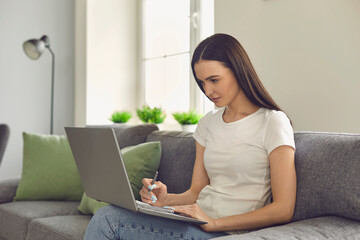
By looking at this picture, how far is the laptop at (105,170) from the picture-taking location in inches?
49.7

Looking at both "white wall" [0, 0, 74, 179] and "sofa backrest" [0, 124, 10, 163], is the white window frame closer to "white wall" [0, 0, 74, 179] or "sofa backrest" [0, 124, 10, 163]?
"sofa backrest" [0, 124, 10, 163]

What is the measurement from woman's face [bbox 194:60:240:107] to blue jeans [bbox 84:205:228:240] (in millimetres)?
460

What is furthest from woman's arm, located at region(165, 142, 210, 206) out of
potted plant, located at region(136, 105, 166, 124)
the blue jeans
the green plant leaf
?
potted plant, located at region(136, 105, 166, 124)

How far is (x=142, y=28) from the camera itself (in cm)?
399

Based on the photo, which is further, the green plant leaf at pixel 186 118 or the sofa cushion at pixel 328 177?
the green plant leaf at pixel 186 118

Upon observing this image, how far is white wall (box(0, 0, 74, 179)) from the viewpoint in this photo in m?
3.92

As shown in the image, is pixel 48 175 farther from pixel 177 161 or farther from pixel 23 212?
pixel 177 161

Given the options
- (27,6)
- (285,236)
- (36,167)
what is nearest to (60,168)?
(36,167)

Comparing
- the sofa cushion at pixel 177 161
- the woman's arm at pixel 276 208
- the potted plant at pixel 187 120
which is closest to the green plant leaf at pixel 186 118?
the potted plant at pixel 187 120

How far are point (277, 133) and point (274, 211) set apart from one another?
0.24 m

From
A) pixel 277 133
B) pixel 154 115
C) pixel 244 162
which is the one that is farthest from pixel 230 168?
pixel 154 115

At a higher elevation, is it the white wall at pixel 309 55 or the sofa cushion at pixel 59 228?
the white wall at pixel 309 55

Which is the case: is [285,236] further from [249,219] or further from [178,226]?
[178,226]

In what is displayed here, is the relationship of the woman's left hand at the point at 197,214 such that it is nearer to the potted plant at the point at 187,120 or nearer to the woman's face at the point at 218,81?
the woman's face at the point at 218,81
